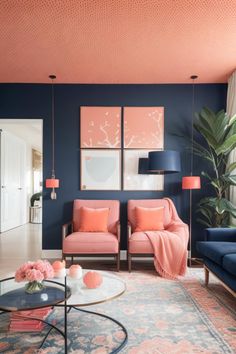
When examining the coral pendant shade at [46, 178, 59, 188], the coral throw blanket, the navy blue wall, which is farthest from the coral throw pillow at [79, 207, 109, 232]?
the coral throw blanket

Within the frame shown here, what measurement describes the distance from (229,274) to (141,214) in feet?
5.56

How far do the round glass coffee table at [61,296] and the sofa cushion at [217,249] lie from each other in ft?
3.49

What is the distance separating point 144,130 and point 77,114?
1085mm

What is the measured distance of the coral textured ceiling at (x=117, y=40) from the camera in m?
2.65

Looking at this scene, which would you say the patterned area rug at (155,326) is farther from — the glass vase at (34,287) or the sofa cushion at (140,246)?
the sofa cushion at (140,246)

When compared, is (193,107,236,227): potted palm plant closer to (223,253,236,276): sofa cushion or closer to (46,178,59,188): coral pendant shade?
(223,253,236,276): sofa cushion

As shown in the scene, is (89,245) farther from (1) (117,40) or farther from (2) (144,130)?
(1) (117,40)

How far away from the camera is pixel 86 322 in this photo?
2324mm

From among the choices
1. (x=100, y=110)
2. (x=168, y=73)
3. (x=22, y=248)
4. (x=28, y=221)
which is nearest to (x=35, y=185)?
(x=28, y=221)

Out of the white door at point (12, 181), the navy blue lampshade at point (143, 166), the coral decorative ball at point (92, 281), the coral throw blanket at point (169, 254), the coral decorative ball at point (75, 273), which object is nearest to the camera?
the coral decorative ball at point (92, 281)

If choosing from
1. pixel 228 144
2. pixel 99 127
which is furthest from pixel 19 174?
pixel 228 144

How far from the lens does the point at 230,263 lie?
2.48 metres

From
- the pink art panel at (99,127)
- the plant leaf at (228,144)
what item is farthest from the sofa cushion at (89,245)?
the plant leaf at (228,144)

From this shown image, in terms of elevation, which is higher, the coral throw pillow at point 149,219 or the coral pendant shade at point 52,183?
the coral pendant shade at point 52,183
